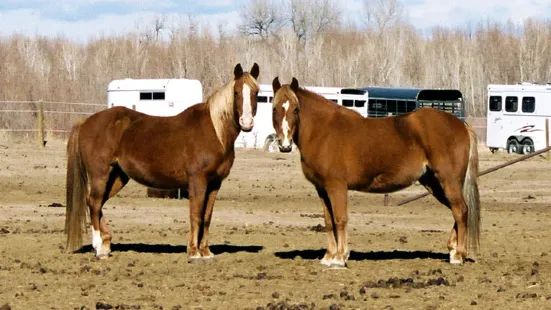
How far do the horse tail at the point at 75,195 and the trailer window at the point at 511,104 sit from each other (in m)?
32.2

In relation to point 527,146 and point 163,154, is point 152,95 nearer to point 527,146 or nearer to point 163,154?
point 527,146

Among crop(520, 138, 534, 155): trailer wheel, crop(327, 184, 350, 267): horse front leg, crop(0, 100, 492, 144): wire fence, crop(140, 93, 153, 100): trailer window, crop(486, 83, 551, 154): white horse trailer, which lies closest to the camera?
crop(327, 184, 350, 267): horse front leg

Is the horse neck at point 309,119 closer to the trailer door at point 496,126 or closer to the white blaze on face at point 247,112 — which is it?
the white blaze on face at point 247,112

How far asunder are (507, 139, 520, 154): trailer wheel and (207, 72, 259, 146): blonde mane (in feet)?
102

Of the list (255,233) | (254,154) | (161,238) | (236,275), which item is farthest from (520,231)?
(254,154)

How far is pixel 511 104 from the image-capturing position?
44.4 m

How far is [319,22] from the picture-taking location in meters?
98.6

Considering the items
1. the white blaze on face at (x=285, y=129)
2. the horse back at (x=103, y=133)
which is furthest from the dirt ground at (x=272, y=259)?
the white blaze on face at (x=285, y=129)

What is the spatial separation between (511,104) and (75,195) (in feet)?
108

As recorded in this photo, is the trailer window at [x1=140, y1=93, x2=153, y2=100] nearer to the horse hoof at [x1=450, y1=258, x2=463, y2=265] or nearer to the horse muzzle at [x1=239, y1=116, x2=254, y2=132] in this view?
the horse muzzle at [x1=239, y1=116, x2=254, y2=132]

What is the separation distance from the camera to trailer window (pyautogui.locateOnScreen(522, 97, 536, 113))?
43.4 metres

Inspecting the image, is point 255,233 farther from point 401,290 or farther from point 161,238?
point 401,290

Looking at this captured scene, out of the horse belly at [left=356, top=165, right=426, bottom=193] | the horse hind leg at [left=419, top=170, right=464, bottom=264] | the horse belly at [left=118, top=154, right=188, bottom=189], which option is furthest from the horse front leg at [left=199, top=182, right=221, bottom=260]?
the horse hind leg at [left=419, top=170, right=464, bottom=264]

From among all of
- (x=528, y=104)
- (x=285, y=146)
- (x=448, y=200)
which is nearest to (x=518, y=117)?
(x=528, y=104)
